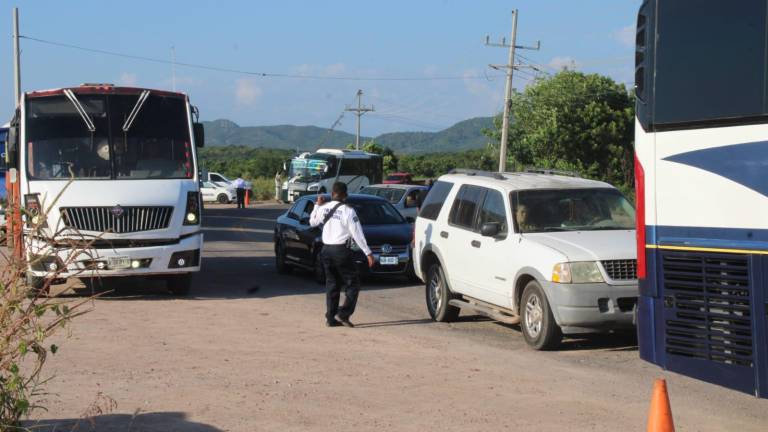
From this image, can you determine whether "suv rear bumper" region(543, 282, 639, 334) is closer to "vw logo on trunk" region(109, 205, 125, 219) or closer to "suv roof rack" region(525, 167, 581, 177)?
"suv roof rack" region(525, 167, 581, 177)

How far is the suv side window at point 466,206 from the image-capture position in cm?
1338

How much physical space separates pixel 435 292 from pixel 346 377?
14.6 feet

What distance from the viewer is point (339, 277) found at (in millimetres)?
13344

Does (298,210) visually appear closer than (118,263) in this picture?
No

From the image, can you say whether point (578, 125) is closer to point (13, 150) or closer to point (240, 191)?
point (240, 191)

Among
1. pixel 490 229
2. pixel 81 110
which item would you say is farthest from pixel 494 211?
pixel 81 110

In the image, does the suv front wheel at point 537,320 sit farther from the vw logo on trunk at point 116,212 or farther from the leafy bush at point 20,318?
the vw logo on trunk at point 116,212

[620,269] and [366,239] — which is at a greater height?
[366,239]

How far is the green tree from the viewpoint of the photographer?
5238 centimetres

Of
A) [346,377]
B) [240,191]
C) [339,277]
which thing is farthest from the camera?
[240,191]

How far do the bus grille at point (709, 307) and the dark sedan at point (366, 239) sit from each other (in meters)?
10.5

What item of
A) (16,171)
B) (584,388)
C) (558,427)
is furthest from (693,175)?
(16,171)

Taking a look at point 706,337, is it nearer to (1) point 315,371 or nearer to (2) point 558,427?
(2) point 558,427

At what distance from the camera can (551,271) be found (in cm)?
1124
